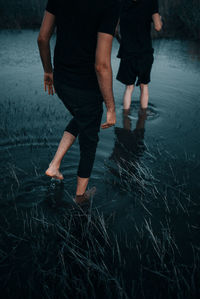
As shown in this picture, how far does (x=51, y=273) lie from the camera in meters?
1.91

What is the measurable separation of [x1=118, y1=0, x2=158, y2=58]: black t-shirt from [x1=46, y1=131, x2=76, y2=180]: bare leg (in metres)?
2.32

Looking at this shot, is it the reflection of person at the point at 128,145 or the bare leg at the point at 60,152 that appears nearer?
the bare leg at the point at 60,152

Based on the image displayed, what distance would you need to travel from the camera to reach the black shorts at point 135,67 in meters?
4.40

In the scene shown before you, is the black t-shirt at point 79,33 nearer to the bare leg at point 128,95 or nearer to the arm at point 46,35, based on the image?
the arm at point 46,35

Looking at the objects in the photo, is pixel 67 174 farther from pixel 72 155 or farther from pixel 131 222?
pixel 131 222

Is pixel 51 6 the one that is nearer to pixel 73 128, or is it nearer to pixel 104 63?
pixel 104 63

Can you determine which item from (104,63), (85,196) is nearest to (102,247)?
(85,196)

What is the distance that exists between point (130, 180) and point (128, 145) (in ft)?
3.13

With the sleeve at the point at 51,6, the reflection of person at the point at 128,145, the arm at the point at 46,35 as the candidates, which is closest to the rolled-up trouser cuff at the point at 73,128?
the arm at the point at 46,35

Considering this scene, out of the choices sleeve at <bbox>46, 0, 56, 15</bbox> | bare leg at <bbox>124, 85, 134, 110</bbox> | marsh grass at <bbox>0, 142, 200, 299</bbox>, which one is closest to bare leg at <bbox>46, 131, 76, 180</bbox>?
marsh grass at <bbox>0, 142, 200, 299</bbox>

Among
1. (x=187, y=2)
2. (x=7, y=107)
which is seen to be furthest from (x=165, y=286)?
(x=187, y=2)

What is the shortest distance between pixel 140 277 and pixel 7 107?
3987 millimetres

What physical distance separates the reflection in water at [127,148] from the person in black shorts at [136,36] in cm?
76

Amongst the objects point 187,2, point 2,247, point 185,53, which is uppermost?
point 187,2
